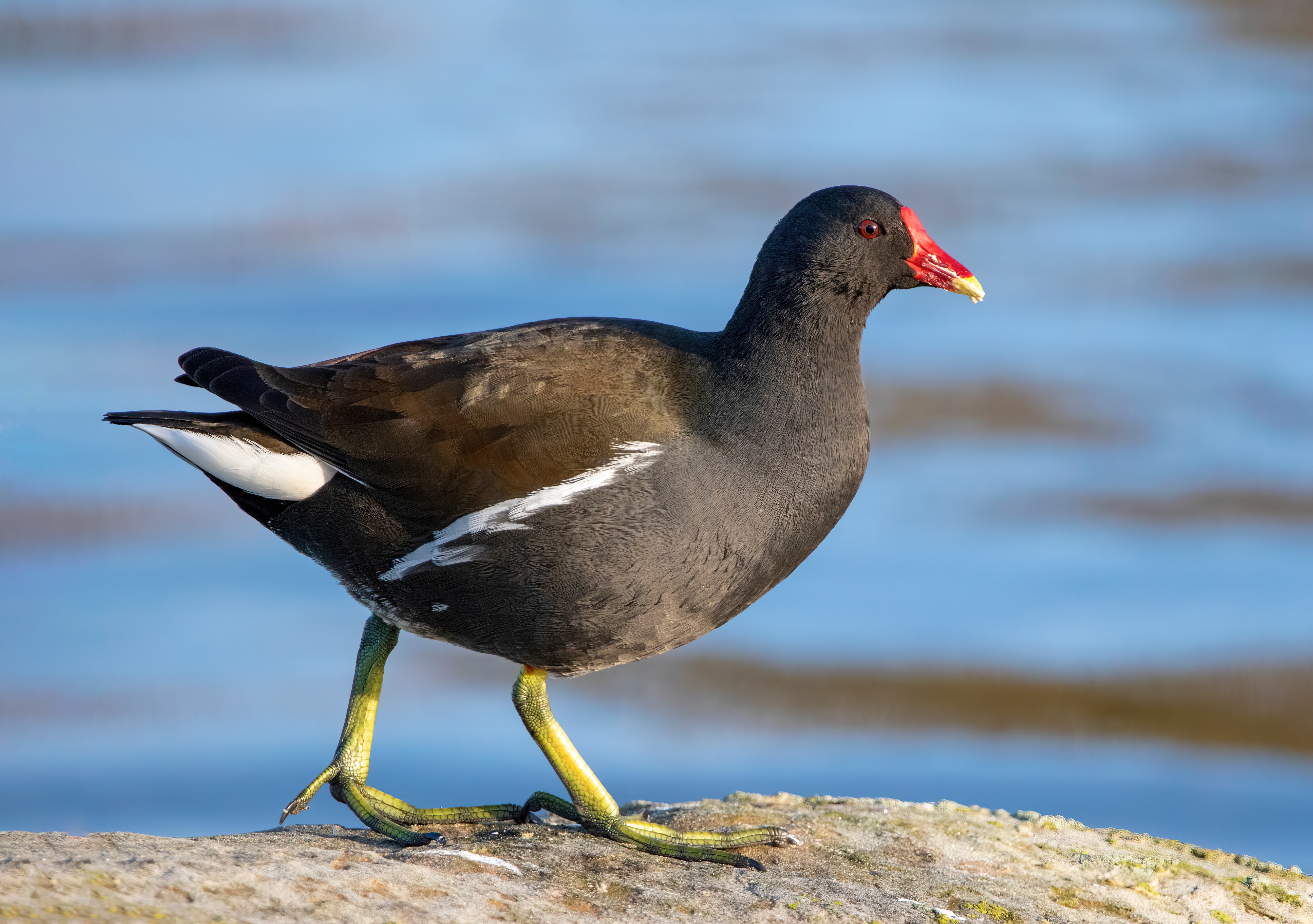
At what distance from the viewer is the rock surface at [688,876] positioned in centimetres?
322

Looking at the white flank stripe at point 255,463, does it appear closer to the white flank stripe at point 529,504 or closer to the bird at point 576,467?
the bird at point 576,467

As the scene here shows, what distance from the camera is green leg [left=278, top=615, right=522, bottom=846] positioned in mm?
4406

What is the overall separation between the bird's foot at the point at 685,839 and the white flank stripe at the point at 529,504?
2.78 ft

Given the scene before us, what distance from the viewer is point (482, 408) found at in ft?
13.7

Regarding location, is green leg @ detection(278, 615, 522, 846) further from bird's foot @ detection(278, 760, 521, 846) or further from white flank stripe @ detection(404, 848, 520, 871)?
white flank stripe @ detection(404, 848, 520, 871)

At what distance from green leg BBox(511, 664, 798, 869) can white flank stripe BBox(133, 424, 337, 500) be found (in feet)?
2.90

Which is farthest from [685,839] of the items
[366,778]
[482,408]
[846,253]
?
[846,253]

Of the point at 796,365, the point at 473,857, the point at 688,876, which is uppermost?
the point at 796,365

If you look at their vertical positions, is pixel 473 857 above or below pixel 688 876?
below

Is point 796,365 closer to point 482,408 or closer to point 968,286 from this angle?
point 968,286

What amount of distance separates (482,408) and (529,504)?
335mm

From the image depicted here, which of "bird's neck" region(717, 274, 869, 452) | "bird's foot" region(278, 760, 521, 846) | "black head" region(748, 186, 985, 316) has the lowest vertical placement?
"bird's foot" region(278, 760, 521, 846)

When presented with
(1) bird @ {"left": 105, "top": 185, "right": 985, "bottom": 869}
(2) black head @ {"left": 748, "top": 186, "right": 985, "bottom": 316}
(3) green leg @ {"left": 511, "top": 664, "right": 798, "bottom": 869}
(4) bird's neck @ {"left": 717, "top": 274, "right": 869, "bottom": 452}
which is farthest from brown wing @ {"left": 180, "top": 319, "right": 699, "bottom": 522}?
(3) green leg @ {"left": 511, "top": 664, "right": 798, "bottom": 869}

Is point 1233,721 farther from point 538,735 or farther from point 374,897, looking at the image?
point 374,897
